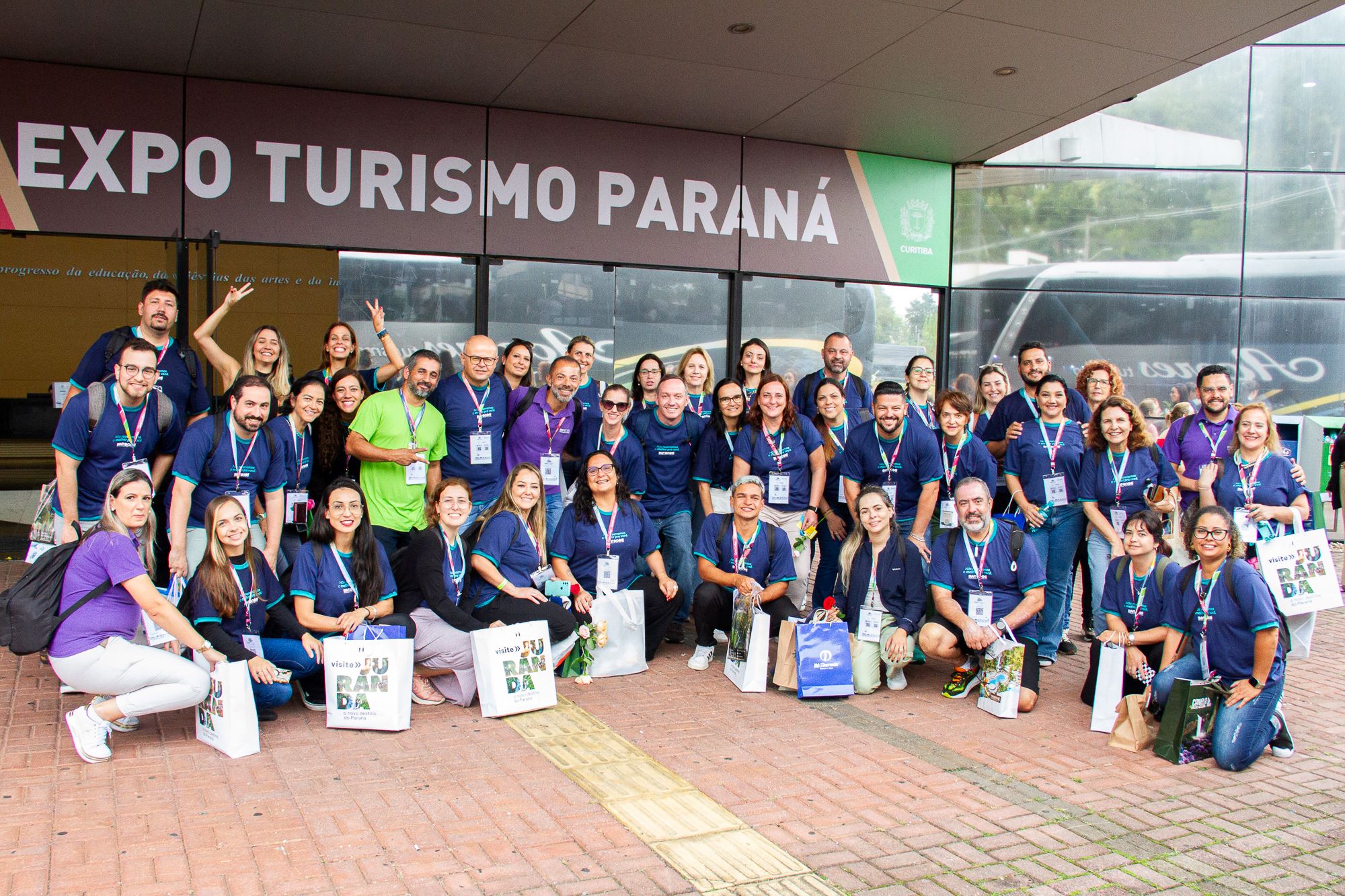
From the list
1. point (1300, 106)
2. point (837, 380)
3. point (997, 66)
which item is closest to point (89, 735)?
point (837, 380)

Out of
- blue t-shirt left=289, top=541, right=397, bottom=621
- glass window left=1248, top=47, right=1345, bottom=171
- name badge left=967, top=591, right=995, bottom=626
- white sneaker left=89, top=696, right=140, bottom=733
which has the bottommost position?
white sneaker left=89, top=696, right=140, bottom=733

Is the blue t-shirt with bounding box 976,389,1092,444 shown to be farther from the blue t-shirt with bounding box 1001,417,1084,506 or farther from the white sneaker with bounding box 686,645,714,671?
the white sneaker with bounding box 686,645,714,671

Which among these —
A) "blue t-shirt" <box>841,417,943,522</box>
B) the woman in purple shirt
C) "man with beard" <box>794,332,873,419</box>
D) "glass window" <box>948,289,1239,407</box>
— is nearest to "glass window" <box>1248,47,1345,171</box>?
"glass window" <box>948,289,1239,407</box>

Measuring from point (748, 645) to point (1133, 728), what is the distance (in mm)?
2000

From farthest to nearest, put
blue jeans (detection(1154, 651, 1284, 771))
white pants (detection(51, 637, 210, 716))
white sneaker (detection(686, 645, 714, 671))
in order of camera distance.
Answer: white sneaker (detection(686, 645, 714, 671)), blue jeans (detection(1154, 651, 1284, 771)), white pants (detection(51, 637, 210, 716))

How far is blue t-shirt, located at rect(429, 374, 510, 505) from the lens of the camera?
646 centimetres

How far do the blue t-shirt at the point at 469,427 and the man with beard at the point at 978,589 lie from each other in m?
2.77

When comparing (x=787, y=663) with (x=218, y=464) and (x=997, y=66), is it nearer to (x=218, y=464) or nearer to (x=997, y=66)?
(x=218, y=464)

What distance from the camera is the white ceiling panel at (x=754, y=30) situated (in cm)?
684

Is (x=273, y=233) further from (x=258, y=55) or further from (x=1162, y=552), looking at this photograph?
(x=1162, y=552)

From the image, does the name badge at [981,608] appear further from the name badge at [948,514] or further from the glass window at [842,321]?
the glass window at [842,321]

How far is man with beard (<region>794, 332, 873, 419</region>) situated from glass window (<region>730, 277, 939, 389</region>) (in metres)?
2.62

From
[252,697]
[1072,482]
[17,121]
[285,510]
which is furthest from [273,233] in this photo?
[1072,482]

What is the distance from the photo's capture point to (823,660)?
18.6 feet
